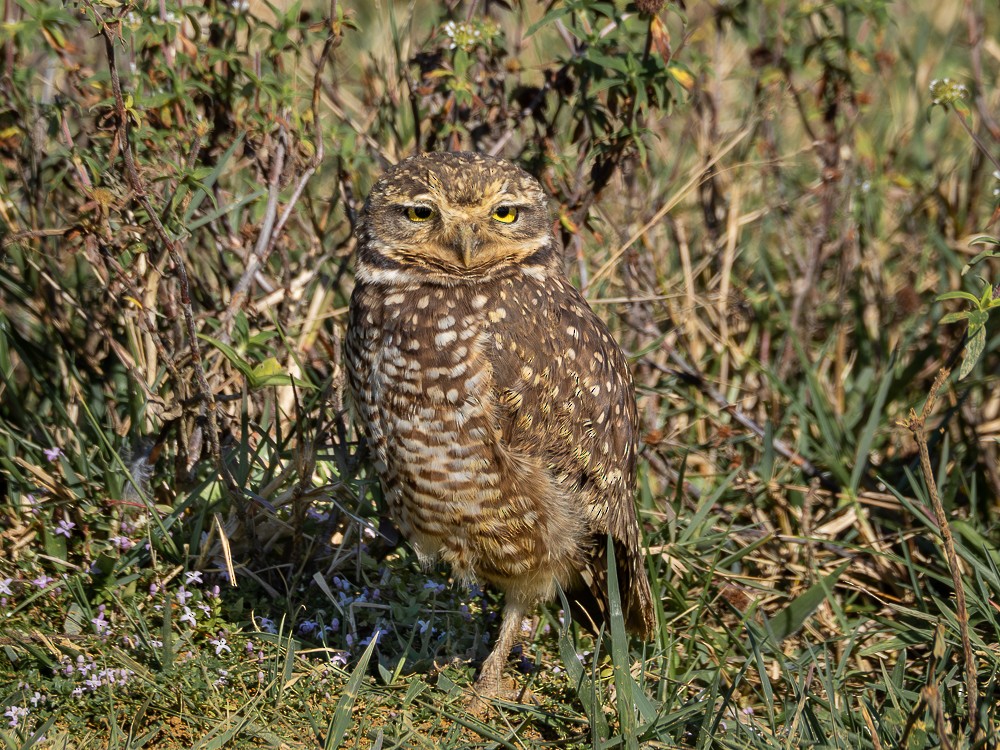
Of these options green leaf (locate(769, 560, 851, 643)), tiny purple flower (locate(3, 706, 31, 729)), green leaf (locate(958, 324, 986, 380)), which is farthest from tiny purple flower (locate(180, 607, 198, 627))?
green leaf (locate(958, 324, 986, 380))

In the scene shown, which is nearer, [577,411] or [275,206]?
[577,411]

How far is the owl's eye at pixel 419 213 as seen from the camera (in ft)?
8.82

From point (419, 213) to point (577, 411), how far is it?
0.64 m

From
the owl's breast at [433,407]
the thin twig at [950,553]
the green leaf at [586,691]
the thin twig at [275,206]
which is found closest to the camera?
the thin twig at [950,553]

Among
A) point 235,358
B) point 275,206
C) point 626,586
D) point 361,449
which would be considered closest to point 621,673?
point 626,586

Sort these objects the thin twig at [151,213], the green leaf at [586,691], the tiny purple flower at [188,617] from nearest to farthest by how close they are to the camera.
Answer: the thin twig at [151,213] → the green leaf at [586,691] → the tiny purple flower at [188,617]

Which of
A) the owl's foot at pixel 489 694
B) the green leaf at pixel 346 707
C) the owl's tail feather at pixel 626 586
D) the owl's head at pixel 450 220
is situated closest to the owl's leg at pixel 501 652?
the owl's foot at pixel 489 694

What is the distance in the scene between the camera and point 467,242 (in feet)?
8.71

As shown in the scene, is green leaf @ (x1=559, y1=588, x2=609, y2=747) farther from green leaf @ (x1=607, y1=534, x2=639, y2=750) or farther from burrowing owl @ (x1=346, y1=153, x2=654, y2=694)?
burrowing owl @ (x1=346, y1=153, x2=654, y2=694)

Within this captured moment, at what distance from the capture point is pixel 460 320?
2648 millimetres

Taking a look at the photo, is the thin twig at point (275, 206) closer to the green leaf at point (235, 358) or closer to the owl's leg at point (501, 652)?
the green leaf at point (235, 358)

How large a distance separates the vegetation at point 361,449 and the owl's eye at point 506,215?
568 mm

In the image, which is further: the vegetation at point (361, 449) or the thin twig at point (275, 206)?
the thin twig at point (275, 206)

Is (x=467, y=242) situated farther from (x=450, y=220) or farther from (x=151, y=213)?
(x=151, y=213)
